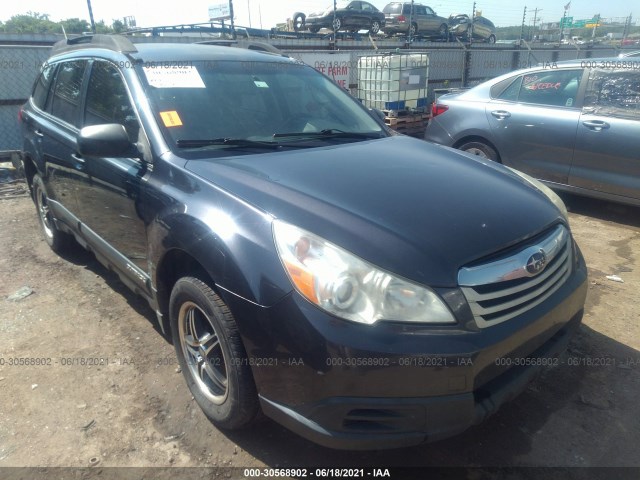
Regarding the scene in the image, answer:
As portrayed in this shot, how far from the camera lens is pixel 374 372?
178 cm

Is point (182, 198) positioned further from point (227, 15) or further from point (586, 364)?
point (227, 15)

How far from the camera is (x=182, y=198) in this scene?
7.77 feet

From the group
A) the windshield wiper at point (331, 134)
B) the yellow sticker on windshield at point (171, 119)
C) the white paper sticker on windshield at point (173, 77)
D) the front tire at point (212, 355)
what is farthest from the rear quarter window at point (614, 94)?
the front tire at point (212, 355)

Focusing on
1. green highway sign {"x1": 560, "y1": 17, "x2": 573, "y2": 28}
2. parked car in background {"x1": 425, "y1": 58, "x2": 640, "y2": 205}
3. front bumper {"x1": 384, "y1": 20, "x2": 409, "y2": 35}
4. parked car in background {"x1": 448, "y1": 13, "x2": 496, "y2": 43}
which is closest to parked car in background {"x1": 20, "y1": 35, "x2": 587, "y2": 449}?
parked car in background {"x1": 425, "y1": 58, "x2": 640, "y2": 205}

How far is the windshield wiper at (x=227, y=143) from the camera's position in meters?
2.64

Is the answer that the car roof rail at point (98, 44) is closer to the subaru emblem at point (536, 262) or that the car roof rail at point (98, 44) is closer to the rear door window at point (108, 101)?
the rear door window at point (108, 101)

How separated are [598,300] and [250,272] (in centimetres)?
293

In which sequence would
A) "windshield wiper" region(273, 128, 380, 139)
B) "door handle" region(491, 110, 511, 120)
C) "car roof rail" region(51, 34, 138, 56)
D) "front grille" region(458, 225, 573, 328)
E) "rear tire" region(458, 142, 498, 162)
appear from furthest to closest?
"rear tire" region(458, 142, 498, 162) → "door handle" region(491, 110, 511, 120) → "car roof rail" region(51, 34, 138, 56) → "windshield wiper" region(273, 128, 380, 139) → "front grille" region(458, 225, 573, 328)

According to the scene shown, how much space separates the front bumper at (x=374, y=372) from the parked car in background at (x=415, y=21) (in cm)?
2062

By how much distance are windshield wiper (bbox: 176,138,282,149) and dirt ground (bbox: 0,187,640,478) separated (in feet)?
4.46

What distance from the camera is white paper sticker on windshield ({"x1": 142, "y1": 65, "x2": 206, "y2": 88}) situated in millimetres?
2871

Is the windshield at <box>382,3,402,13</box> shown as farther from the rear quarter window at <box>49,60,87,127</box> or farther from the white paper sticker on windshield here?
the white paper sticker on windshield

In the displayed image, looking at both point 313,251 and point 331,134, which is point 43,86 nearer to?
point 331,134

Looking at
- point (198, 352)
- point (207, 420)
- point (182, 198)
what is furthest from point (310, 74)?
point (207, 420)
